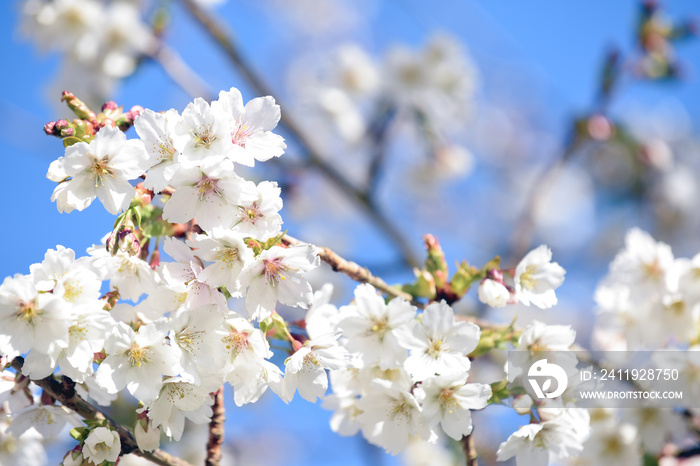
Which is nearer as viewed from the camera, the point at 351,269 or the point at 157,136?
the point at 157,136

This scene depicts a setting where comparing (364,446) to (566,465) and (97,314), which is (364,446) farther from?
(97,314)

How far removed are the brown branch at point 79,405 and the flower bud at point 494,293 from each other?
0.98 metres

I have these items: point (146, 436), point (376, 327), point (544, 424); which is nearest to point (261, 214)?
point (376, 327)

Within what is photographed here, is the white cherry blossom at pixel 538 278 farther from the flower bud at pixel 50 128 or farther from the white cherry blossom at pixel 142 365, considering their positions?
the flower bud at pixel 50 128

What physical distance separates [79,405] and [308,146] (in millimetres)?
2283

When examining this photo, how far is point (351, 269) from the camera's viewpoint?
157 cm

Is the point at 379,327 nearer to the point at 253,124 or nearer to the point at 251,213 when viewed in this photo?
the point at 251,213

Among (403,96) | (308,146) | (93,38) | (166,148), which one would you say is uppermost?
(403,96)

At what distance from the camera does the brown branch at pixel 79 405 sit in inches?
55.6

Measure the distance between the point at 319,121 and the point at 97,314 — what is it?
3840 mm

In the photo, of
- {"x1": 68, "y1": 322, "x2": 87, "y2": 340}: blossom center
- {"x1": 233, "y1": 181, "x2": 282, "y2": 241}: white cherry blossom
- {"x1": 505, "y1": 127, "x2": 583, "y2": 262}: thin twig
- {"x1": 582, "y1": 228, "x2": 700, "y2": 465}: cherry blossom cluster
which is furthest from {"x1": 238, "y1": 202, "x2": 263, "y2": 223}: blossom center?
{"x1": 505, "y1": 127, "x2": 583, "y2": 262}: thin twig

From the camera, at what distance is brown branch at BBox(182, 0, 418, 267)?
10.8 feet

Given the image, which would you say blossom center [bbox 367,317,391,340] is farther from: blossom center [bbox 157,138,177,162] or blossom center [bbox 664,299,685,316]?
blossom center [bbox 664,299,685,316]

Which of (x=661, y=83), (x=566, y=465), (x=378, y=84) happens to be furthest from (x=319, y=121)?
(x=566, y=465)
